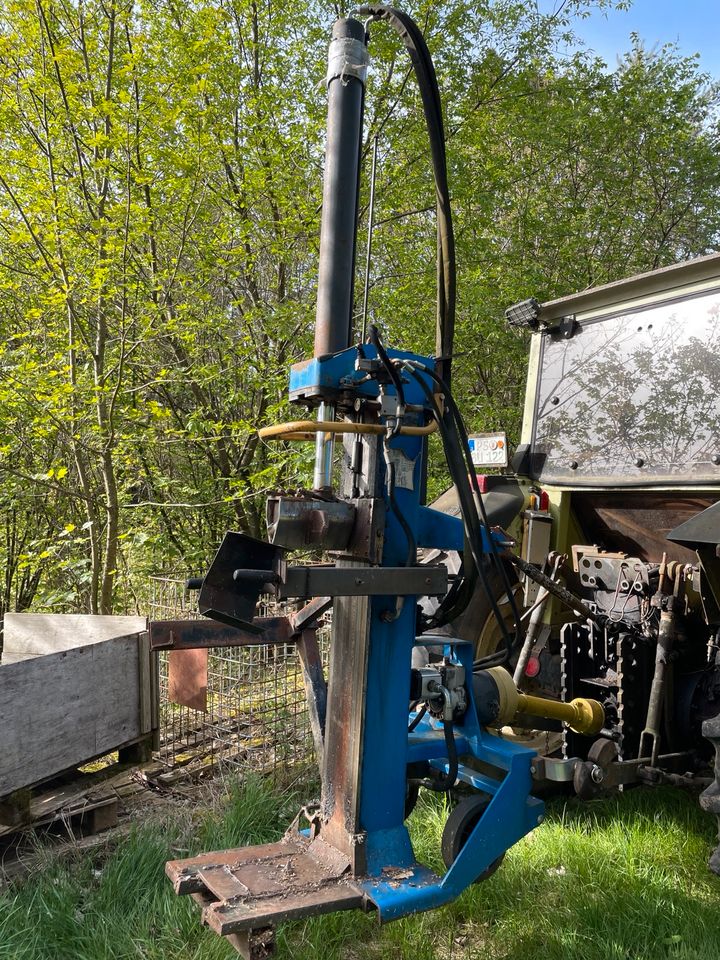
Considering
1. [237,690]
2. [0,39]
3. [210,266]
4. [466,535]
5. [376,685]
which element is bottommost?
[237,690]

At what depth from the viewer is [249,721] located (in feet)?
13.2

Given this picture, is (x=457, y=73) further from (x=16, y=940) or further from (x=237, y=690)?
(x=16, y=940)

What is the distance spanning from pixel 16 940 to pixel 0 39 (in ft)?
17.3

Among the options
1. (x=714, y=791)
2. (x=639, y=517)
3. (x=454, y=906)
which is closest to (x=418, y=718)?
(x=454, y=906)

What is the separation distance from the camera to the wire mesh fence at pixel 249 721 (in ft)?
12.7

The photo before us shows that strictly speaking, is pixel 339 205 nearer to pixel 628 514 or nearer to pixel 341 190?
pixel 341 190

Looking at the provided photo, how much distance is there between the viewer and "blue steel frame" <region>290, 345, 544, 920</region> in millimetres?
1963

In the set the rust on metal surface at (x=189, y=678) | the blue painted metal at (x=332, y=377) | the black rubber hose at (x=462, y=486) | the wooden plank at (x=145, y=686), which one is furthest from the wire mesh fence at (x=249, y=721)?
the blue painted metal at (x=332, y=377)

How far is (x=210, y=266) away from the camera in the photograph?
6.86 m

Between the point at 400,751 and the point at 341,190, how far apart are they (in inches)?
58.3

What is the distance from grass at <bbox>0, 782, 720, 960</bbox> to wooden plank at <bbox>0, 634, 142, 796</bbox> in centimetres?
34

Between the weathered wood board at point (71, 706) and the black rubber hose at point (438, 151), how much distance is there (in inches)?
74.7

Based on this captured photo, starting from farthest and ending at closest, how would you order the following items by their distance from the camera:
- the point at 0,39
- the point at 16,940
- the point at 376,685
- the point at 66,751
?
the point at 0,39 < the point at 66,751 < the point at 16,940 < the point at 376,685

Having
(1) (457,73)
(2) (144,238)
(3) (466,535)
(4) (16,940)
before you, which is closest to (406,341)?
(2) (144,238)
